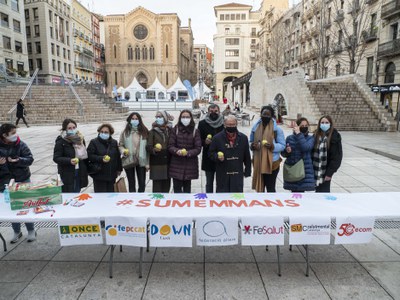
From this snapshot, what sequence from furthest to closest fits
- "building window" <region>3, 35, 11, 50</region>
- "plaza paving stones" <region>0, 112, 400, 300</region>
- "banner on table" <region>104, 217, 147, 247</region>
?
"building window" <region>3, 35, 11, 50</region>, "banner on table" <region>104, 217, 147, 247</region>, "plaza paving stones" <region>0, 112, 400, 300</region>

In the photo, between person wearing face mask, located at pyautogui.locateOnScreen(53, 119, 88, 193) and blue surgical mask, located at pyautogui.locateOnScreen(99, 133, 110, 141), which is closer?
person wearing face mask, located at pyautogui.locateOnScreen(53, 119, 88, 193)

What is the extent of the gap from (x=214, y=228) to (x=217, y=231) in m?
0.05

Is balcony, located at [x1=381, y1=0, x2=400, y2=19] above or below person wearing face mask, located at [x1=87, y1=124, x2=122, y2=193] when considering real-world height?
above

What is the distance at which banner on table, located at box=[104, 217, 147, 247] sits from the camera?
3203 millimetres

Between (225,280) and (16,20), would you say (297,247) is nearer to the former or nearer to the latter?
(225,280)

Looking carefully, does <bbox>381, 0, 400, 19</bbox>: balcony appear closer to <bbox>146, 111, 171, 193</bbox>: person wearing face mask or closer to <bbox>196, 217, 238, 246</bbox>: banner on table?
<bbox>146, 111, 171, 193</bbox>: person wearing face mask

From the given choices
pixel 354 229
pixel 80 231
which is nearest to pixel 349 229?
pixel 354 229

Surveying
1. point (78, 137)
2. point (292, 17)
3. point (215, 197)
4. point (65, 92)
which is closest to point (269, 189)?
point (215, 197)

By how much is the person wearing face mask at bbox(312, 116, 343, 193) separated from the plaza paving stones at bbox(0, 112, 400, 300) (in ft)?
3.73

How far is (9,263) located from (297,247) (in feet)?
12.3

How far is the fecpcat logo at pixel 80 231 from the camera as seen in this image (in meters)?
3.24

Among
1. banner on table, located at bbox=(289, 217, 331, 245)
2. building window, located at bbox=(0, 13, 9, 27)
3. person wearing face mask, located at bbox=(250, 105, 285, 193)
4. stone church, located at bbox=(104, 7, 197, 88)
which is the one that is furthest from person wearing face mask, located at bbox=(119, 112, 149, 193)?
stone church, located at bbox=(104, 7, 197, 88)

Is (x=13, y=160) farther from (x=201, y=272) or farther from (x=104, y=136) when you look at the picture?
(x=201, y=272)

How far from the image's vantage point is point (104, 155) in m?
4.58
